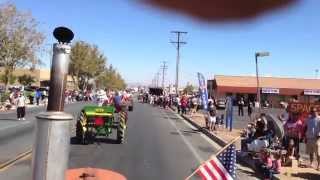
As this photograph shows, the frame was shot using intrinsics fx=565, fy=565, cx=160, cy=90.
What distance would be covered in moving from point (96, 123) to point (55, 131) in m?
15.5

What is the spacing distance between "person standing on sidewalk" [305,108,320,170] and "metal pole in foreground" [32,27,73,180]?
11748 mm

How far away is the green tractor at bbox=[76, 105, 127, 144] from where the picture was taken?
765 inches

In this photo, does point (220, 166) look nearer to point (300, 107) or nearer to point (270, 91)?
point (300, 107)

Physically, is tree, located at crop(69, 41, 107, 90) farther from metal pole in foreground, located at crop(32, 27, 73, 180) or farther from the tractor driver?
metal pole in foreground, located at crop(32, 27, 73, 180)

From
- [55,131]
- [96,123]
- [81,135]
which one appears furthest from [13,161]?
[55,131]

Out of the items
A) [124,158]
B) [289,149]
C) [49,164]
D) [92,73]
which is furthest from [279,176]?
[92,73]

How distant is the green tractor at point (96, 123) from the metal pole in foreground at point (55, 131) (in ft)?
49.0

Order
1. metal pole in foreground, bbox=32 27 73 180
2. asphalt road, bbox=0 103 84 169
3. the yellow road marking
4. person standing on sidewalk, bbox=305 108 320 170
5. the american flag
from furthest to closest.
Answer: asphalt road, bbox=0 103 84 169
person standing on sidewalk, bbox=305 108 320 170
the yellow road marking
the american flag
metal pole in foreground, bbox=32 27 73 180

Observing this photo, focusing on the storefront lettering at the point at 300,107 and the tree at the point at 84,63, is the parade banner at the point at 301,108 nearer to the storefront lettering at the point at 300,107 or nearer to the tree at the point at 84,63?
the storefront lettering at the point at 300,107

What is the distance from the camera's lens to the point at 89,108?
2017cm

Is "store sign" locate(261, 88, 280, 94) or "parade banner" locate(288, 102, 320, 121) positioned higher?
"store sign" locate(261, 88, 280, 94)

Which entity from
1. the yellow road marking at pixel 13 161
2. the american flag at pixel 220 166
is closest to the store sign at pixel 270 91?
the yellow road marking at pixel 13 161

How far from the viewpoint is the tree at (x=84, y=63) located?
332 feet

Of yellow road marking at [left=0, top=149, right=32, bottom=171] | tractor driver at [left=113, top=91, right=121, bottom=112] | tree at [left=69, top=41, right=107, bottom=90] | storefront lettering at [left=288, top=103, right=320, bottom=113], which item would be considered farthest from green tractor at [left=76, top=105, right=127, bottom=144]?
tree at [left=69, top=41, right=107, bottom=90]
